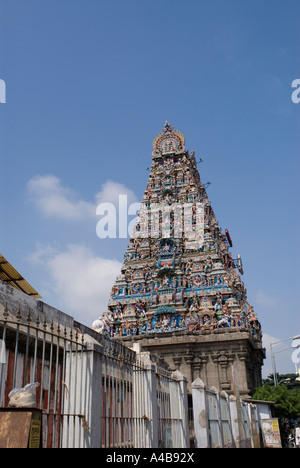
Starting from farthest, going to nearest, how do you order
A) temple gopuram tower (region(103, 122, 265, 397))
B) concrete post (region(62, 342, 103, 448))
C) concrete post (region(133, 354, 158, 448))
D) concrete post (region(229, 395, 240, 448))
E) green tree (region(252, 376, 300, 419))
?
1. temple gopuram tower (region(103, 122, 265, 397))
2. green tree (region(252, 376, 300, 419))
3. concrete post (region(229, 395, 240, 448))
4. concrete post (region(133, 354, 158, 448))
5. concrete post (region(62, 342, 103, 448))

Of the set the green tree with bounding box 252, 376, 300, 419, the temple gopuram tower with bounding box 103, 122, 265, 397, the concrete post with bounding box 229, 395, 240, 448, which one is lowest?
the concrete post with bounding box 229, 395, 240, 448

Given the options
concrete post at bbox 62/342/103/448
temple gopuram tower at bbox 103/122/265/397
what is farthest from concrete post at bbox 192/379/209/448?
temple gopuram tower at bbox 103/122/265/397

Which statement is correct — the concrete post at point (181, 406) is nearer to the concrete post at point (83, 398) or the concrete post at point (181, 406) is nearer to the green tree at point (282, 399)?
the concrete post at point (83, 398)

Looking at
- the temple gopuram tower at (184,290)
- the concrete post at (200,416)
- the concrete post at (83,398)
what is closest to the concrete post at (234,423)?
the concrete post at (200,416)

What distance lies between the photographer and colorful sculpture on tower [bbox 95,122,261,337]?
31953 millimetres

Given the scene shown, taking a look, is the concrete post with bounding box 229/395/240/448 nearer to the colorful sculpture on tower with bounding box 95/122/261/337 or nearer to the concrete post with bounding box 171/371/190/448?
the concrete post with bounding box 171/371/190/448

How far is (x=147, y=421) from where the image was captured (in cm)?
730

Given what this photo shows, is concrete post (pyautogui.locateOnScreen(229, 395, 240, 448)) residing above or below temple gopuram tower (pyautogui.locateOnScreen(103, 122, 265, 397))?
below

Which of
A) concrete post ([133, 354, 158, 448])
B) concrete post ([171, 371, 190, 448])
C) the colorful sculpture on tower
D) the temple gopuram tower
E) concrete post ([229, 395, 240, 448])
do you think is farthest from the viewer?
the colorful sculpture on tower

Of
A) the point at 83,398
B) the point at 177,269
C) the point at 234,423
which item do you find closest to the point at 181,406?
the point at 83,398

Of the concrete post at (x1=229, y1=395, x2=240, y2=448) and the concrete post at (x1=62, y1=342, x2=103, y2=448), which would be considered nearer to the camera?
the concrete post at (x1=62, y1=342, x2=103, y2=448)

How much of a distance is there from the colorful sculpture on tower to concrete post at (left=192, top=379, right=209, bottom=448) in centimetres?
2043

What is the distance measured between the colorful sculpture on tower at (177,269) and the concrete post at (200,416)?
67.0 feet

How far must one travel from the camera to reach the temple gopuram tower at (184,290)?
95.8 feet
